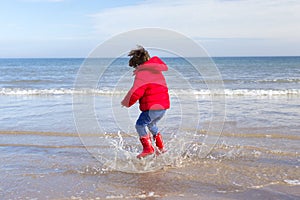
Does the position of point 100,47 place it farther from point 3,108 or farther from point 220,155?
point 3,108

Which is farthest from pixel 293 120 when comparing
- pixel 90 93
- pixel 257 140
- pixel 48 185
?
pixel 90 93

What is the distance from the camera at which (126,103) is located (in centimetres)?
552

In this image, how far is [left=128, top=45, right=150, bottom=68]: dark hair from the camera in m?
5.61

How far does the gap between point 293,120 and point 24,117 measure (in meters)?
7.35

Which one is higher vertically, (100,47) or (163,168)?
(100,47)

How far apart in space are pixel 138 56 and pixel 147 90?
21.8 inches

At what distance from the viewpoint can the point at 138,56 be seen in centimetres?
560

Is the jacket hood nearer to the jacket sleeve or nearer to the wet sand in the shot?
the jacket sleeve

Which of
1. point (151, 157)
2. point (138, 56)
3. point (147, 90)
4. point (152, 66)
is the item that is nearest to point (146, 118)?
point (147, 90)

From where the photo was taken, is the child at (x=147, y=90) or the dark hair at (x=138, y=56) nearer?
the child at (x=147, y=90)

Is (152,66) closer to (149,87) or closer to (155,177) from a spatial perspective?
(149,87)

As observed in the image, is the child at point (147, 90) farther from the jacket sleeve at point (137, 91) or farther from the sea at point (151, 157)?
the sea at point (151, 157)

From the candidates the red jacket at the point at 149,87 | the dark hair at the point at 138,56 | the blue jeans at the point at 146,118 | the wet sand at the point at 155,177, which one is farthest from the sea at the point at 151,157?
the red jacket at the point at 149,87

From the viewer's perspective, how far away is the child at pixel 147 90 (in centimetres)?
546
